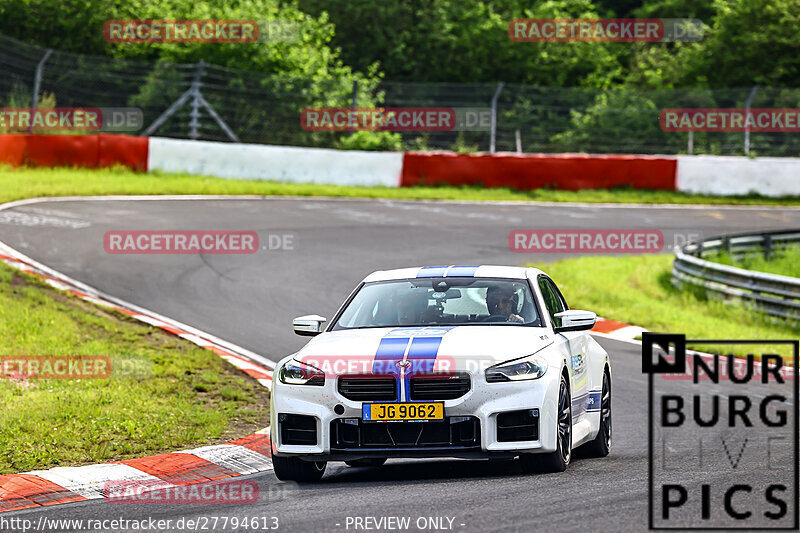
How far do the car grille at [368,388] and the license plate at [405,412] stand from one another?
49 mm

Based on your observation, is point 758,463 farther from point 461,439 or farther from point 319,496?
point 319,496

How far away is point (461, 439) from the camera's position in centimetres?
718

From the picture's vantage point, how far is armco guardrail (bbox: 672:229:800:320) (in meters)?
17.0

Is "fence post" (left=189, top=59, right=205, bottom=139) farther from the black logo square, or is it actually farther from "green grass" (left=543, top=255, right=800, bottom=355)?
the black logo square

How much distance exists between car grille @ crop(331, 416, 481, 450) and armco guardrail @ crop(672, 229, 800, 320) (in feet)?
34.7

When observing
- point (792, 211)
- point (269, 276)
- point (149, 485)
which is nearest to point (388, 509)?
point (149, 485)

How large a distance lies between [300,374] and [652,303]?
445 inches

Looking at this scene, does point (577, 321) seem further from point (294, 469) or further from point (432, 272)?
point (294, 469)

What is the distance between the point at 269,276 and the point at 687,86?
30.2 meters

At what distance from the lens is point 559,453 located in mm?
7422

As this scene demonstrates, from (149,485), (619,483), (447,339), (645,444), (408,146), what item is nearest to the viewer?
(619,483)

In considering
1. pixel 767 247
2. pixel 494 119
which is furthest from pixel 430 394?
pixel 494 119

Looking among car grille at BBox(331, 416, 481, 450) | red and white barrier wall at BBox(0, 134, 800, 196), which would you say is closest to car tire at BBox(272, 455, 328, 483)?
car grille at BBox(331, 416, 481, 450)

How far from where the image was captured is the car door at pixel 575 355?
806 cm
